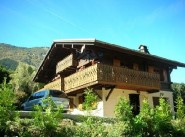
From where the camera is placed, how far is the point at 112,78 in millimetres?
20531

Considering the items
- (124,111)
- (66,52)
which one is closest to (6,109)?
(124,111)

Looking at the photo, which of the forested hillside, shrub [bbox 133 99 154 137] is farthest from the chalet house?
the forested hillside

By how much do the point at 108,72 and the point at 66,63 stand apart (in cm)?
657

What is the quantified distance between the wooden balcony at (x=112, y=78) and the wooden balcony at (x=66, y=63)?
5.25ft

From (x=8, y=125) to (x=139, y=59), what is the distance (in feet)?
52.7

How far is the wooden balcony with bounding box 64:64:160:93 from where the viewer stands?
20000mm

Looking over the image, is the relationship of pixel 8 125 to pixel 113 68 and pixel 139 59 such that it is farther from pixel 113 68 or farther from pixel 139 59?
pixel 139 59

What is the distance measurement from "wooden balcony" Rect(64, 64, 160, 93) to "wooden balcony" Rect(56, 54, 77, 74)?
1601mm

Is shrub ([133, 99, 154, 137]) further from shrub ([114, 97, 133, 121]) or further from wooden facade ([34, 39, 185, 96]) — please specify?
wooden facade ([34, 39, 185, 96])

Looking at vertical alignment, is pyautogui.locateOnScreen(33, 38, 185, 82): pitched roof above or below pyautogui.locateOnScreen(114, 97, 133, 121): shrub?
above

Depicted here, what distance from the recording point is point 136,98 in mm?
24031

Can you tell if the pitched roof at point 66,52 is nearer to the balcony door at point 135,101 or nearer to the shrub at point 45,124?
the balcony door at point 135,101

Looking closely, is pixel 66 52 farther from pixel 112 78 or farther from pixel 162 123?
pixel 162 123

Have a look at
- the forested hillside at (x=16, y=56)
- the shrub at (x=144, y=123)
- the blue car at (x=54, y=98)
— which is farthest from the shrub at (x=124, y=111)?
the forested hillside at (x=16, y=56)
